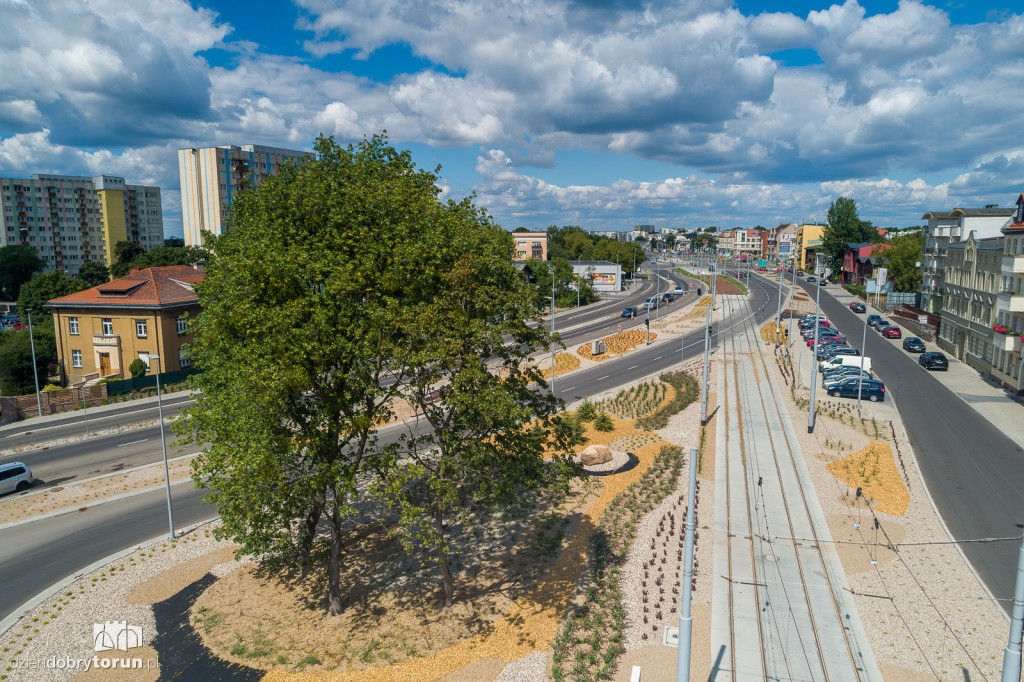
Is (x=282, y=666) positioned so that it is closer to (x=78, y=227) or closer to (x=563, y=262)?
(x=563, y=262)

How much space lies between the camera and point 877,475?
87.1 ft

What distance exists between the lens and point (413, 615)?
17141mm

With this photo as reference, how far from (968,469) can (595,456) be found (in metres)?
17.7

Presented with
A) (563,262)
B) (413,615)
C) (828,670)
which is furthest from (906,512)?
(563,262)

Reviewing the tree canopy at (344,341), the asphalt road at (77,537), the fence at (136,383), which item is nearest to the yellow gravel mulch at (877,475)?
the tree canopy at (344,341)

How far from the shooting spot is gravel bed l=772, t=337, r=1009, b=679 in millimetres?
14586

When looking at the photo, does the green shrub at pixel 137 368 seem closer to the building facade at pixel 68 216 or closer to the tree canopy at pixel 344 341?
the tree canopy at pixel 344 341

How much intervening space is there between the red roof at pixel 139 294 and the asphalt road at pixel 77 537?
27.0m

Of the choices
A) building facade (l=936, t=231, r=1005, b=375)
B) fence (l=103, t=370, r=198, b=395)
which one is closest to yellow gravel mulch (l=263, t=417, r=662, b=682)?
fence (l=103, t=370, r=198, b=395)

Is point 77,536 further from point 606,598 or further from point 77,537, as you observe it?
point 606,598

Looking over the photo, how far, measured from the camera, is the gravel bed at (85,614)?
15641mm

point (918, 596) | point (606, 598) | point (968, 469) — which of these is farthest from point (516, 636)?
point (968, 469)

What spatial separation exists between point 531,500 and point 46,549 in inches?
747

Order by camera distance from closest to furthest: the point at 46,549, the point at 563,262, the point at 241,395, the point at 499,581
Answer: the point at 241,395
the point at 499,581
the point at 46,549
the point at 563,262
